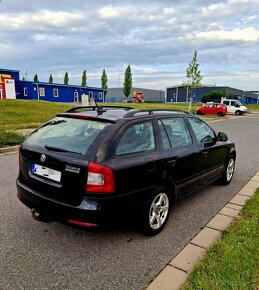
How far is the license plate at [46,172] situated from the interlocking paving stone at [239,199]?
2.99 metres

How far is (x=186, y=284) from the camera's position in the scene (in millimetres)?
2498

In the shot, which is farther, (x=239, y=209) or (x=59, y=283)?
(x=239, y=209)

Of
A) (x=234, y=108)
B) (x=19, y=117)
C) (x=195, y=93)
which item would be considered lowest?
(x=195, y=93)

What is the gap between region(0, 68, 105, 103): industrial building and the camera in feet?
115

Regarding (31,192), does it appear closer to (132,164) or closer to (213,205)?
(132,164)

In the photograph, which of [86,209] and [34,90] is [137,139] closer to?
[86,209]

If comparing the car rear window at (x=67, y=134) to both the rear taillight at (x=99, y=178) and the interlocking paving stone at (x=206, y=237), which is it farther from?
the interlocking paving stone at (x=206, y=237)

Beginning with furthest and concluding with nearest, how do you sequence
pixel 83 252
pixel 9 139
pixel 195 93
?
1. pixel 195 93
2. pixel 9 139
3. pixel 83 252

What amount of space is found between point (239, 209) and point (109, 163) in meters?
2.46

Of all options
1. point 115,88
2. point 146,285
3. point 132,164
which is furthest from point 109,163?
point 115,88

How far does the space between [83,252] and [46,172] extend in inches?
38.8

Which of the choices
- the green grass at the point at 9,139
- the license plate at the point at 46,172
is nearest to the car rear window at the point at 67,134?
the license plate at the point at 46,172

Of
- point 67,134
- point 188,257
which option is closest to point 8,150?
point 67,134

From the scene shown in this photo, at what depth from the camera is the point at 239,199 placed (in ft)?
15.3
